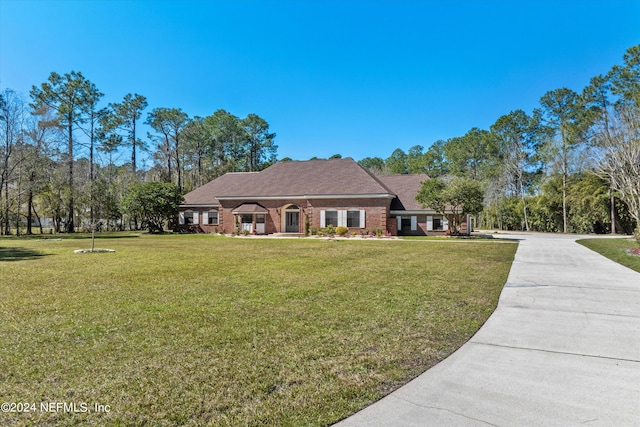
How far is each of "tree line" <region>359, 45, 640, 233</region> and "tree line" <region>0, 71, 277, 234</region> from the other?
34036mm

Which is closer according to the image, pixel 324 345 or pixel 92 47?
pixel 324 345

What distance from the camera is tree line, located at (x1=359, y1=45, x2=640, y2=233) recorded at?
23.0 m

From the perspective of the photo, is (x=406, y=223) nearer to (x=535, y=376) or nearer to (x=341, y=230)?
→ (x=341, y=230)

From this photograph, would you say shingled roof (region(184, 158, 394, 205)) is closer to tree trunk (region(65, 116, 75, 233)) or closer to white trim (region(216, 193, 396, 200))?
white trim (region(216, 193, 396, 200))

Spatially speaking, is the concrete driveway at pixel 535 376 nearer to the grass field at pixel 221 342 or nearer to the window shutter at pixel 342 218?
the grass field at pixel 221 342

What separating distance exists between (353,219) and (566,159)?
2619 cm

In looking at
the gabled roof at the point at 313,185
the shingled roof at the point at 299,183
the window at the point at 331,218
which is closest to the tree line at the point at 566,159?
the gabled roof at the point at 313,185

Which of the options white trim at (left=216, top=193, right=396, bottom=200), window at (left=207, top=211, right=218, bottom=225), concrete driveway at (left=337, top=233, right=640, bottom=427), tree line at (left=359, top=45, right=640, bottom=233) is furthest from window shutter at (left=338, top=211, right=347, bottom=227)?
concrete driveway at (left=337, top=233, right=640, bottom=427)

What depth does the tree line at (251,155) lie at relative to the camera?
2628 cm

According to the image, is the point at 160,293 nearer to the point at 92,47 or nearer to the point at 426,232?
the point at 92,47

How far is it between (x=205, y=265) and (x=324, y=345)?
737cm

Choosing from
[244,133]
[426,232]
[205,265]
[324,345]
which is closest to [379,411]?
[324,345]

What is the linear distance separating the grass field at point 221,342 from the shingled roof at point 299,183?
1935 cm

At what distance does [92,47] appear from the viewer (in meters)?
15.6
